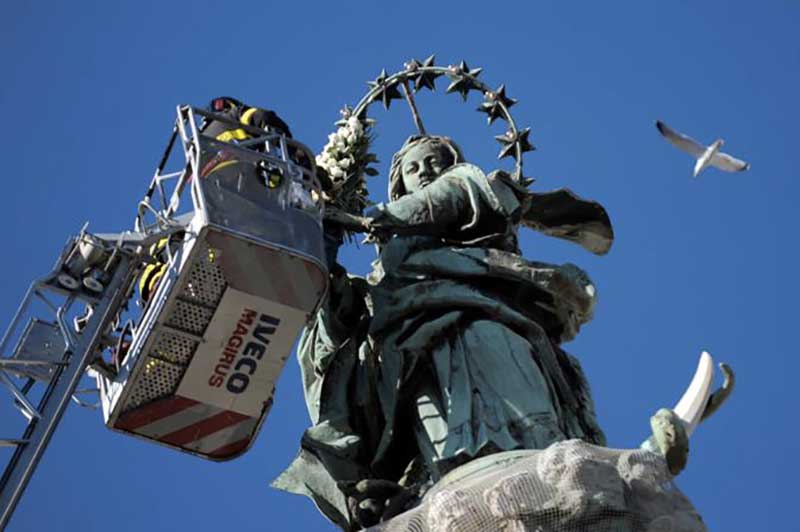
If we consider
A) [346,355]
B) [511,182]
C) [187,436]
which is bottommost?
[187,436]

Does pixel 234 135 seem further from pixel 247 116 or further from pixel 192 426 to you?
pixel 192 426

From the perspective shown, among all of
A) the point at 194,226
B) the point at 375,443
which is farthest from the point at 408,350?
the point at 194,226

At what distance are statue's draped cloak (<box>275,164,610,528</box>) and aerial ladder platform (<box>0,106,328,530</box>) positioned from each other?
0.81m

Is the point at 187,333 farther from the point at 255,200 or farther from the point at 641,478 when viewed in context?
the point at 641,478

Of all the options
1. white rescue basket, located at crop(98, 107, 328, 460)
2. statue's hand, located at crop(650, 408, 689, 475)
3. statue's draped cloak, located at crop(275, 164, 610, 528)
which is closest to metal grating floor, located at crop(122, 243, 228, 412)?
white rescue basket, located at crop(98, 107, 328, 460)

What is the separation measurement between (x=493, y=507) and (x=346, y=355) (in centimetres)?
337

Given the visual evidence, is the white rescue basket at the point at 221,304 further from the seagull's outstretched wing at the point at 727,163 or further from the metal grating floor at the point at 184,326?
the seagull's outstretched wing at the point at 727,163

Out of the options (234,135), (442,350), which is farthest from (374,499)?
(234,135)

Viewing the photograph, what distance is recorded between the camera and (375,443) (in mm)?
18484

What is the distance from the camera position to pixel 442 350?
727 inches

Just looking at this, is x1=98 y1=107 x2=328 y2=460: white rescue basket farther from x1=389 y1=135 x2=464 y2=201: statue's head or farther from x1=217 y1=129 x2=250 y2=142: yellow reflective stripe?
x1=389 y1=135 x2=464 y2=201: statue's head

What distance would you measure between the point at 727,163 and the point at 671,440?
4.45 metres

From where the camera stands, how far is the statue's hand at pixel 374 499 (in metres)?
17.5

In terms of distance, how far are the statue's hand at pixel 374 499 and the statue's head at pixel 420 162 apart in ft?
12.1
